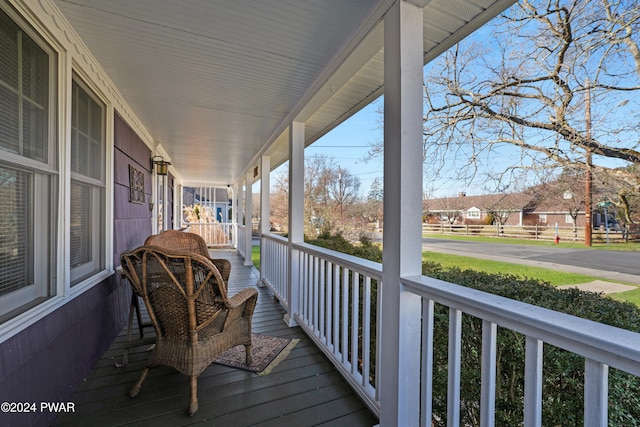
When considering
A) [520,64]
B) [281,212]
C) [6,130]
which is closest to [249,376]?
[6,130]

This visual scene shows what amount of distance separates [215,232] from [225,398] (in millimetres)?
9775

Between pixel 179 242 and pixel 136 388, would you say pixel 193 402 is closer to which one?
pixel 136 388

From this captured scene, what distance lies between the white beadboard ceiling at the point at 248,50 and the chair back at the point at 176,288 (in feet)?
4.56

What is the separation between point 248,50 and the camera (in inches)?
79.5

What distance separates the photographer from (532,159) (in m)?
2.21

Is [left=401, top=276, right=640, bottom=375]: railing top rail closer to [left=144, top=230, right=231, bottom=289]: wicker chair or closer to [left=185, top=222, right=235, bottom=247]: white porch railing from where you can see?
[left=144, top=230, right=231, bottom=289]: wicker chair

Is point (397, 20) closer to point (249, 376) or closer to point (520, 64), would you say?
point (520, 64)

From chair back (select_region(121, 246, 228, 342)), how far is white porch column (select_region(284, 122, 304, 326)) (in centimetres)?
131

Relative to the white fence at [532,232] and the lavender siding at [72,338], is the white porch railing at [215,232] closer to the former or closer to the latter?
the lavender siding at [72,338]

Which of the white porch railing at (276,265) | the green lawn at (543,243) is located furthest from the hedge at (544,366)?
the white porch railing at (276,265)

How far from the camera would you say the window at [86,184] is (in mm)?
2080

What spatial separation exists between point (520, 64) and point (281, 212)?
295 inches

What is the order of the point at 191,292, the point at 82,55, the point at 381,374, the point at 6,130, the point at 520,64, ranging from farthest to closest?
the point at 520,64
the point at 82,55
the point at 191,292
the point at 381,374
the point at 6,130

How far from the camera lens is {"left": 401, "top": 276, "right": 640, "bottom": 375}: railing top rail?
0.70 m
